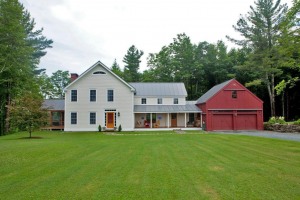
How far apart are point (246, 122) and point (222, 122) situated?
121 inches

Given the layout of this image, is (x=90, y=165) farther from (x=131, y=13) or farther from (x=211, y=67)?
(x=211, y=67)

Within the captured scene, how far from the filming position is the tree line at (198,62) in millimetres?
18125

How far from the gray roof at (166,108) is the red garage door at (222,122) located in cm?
246

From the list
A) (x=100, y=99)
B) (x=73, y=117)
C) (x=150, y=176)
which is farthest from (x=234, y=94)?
(x=150, y=176)

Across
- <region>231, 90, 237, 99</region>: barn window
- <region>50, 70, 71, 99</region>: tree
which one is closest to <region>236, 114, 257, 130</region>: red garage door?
<region>231, 90, 237, 99</region>: barn window

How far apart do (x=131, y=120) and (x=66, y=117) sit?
292 inches

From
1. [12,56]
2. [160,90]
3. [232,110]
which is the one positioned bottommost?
[232,110]

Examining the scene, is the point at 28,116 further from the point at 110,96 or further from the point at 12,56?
the point at 12,56

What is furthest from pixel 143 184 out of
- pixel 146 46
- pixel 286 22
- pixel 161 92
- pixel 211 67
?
pixel 146 46

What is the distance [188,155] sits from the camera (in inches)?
389

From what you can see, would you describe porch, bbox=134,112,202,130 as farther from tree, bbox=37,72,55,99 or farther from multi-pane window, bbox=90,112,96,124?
tree, bbox=37,72,55,99

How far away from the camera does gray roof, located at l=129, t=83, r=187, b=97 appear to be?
29.6 meters

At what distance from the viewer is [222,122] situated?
26516mm

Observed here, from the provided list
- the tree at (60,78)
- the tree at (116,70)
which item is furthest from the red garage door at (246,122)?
the tree at (60,78)
